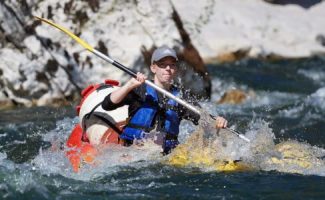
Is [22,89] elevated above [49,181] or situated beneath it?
elevated above

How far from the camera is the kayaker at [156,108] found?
599 cm

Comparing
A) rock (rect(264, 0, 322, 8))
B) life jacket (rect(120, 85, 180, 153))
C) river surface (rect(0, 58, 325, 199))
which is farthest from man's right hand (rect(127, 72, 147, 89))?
rock (rect(264, 0, 322, 8))

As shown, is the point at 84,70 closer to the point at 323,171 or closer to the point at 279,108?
the point at 279,108

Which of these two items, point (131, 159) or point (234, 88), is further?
point (234, 88)

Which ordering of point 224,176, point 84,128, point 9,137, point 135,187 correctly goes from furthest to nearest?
1. point 9,137
2. point 84,128
3. point 224,176
4. point 135,187

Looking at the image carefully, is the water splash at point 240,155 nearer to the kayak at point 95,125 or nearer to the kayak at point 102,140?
the kayak at point 102,140

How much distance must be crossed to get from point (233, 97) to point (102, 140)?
498 cm

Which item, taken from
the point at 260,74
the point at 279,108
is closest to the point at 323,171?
the point at 279,108

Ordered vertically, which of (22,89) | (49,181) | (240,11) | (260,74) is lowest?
(49,181)

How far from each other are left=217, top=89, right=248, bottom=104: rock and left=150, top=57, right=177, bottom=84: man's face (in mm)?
4748

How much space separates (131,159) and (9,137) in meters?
2.25

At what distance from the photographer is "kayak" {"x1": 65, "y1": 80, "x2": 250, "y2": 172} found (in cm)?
600

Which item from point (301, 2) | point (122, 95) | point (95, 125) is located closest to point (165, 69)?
point (122, 95)

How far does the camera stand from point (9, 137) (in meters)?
7.83
